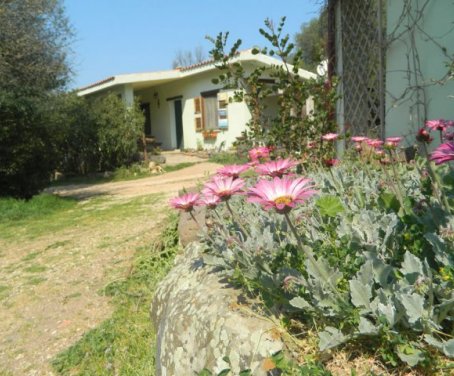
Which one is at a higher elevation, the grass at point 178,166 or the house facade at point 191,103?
the house facade at point 191,103

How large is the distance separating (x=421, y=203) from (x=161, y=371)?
56.7 inches

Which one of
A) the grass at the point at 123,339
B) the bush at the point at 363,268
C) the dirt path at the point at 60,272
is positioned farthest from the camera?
the dirt path at the point at 60,272

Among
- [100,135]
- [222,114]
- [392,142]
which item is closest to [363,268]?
[392,142]

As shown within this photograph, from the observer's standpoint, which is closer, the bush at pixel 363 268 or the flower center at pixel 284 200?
the flower center at pixel 284 200

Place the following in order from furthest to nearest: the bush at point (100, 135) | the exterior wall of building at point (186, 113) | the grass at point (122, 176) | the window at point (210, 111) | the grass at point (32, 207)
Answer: the window at point (210, 111)
the exterior wall of building at point (186, 113)
the bush at point (100, 135)
the grass at point (122, 176)
the grass at point (32, 207)

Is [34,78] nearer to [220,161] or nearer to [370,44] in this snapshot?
[220,161]

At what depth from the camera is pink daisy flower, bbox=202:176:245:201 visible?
1588mm

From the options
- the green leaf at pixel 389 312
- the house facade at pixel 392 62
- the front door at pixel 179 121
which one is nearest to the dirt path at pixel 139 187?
the house facade at pixel 392 62

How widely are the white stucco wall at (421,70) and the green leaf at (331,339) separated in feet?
12.7

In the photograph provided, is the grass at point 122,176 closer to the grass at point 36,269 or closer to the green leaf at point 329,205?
the grass at point 36,269

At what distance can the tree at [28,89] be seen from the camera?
9.20 meters

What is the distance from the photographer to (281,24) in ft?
13.1

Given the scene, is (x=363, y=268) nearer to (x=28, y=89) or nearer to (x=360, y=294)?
(x=360, y=294)

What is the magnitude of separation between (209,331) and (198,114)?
15.9 m
